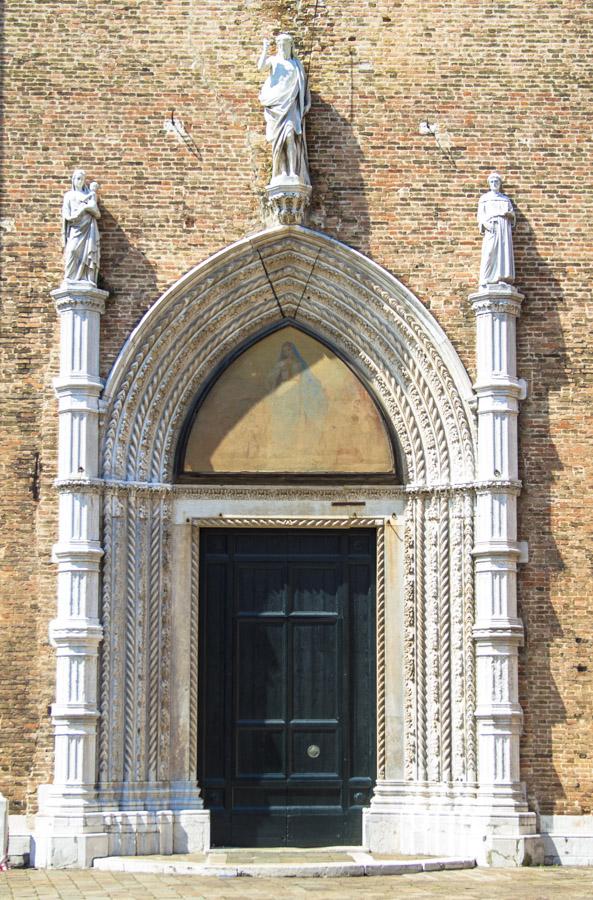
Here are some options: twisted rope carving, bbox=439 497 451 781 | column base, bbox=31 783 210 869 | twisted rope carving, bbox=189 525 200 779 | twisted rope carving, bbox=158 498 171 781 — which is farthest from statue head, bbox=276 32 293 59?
column base, bbox=31 783 210 869

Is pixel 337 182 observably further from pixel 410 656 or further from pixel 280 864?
pixel 280 864

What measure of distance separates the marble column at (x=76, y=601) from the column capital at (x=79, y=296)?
10 millimetres

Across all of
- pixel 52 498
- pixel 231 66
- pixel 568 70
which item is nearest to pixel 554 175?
pixel 568 70

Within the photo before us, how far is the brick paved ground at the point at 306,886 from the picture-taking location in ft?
45.5

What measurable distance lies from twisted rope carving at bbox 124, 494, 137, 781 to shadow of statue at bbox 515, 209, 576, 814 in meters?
3.95

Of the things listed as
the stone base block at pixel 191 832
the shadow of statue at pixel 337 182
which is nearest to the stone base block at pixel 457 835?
the stone base block at pixel 191 832

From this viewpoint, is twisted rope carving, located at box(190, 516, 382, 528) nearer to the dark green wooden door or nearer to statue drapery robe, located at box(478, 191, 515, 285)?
the dark green wooden door

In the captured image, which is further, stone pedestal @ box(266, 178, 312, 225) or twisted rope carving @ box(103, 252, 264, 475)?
stone pedestal @ box(266, 178, 312, 225)

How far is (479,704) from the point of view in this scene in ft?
53.8

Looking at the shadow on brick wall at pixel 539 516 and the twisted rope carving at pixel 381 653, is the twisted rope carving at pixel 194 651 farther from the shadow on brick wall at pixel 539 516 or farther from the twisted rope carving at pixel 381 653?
the shadow on brick wall at pixel 539 516

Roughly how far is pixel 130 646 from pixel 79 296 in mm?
3621

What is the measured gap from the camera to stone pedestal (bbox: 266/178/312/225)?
16938mm

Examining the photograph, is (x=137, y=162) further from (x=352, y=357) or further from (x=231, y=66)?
(x=352, y=357)

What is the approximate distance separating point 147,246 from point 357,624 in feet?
14.9
